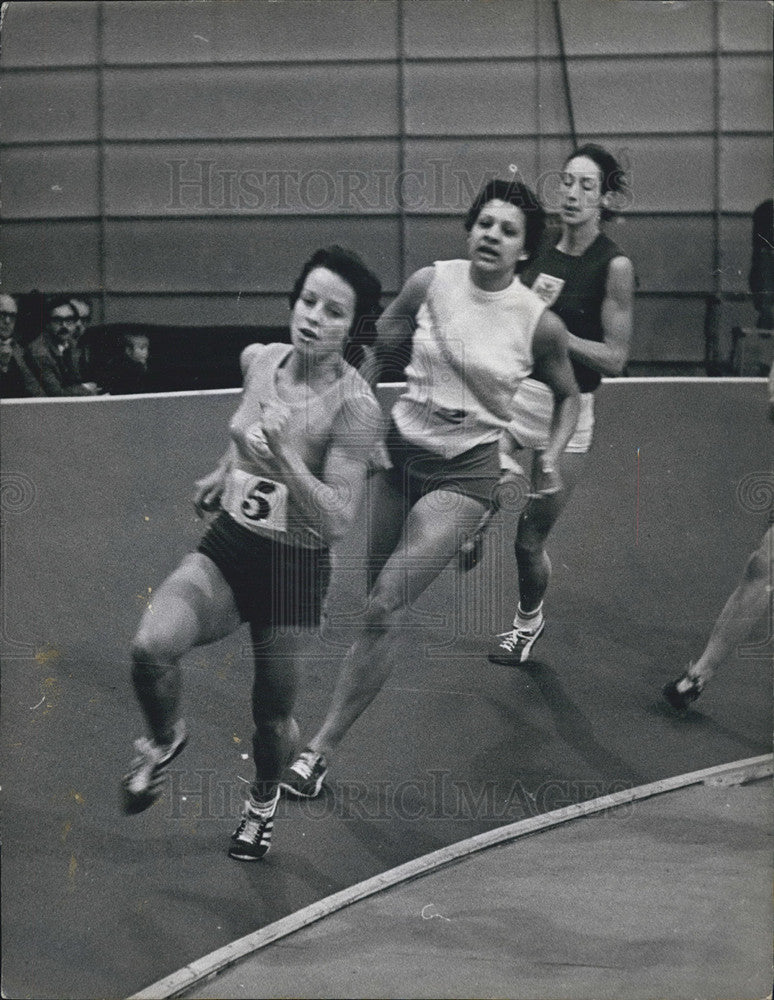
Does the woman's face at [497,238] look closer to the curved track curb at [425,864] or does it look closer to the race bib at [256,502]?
the race bib at [256,502]

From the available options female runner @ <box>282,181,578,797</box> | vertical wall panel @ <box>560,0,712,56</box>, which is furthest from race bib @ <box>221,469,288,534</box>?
vertical wall panel @ <box>560,0,712,56</box>

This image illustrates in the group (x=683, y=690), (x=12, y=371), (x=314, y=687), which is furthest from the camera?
(x=683, y=690)

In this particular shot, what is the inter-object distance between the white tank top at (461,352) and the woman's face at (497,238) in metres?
0.04

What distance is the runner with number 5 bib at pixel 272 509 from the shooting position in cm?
317

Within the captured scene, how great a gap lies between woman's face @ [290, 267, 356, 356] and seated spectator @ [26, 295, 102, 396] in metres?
0.58

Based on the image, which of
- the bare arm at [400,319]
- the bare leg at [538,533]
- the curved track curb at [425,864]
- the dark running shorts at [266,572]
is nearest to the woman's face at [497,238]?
the bare arm at [400,319]

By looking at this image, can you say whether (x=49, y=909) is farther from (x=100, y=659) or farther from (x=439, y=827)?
(x=439, y=827)

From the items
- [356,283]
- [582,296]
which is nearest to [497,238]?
[582,296]

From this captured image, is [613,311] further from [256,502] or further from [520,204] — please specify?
[256,502]

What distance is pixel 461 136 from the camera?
323cm

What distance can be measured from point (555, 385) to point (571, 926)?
4.91 ft

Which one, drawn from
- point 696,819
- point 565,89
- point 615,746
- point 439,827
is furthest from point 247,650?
point 565,89

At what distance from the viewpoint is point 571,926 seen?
3248 mm

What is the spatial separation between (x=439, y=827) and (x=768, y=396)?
1.54m
